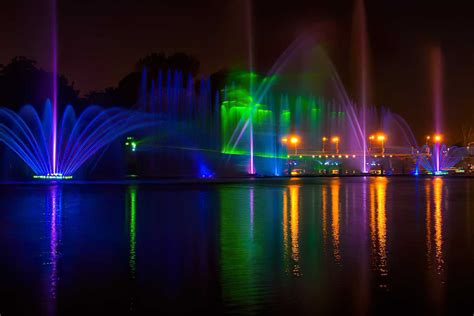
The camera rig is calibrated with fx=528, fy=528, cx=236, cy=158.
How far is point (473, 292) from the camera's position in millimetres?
5715

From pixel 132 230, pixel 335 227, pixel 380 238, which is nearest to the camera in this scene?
pixel 380 238

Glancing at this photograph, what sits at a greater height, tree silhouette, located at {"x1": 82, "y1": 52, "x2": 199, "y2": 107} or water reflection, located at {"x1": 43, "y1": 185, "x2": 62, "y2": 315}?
tree silhouette, located at {"x1": 82, "y1": 52, "x2": 199, "y2": 107}

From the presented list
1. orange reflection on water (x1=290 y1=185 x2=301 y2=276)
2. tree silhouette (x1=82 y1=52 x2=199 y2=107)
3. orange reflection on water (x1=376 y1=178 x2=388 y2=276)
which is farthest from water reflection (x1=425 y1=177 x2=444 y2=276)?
tree silhouette (x1=82 y1=52 x2=199 y2=107)

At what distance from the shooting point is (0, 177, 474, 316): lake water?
17.6 feet

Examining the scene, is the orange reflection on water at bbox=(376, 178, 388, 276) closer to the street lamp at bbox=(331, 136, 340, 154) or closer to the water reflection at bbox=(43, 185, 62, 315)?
the water reflection at bbox=(43, 185, 62, 315)

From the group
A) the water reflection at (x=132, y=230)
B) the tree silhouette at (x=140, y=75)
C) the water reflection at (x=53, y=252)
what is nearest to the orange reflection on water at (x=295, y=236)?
the water reflection at (x=132, y=230)

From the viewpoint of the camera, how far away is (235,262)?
7297 mm

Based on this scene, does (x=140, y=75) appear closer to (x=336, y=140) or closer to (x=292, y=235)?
(x=336, y=140)

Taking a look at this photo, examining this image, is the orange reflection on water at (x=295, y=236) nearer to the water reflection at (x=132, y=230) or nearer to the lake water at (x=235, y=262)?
the lake water at (x=235, y=262)

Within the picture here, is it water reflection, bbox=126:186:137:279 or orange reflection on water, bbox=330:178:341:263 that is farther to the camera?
orange reflection on water, bbox=330:178:341:263

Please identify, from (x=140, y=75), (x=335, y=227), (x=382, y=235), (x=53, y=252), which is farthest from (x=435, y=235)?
(x=140, y=75)

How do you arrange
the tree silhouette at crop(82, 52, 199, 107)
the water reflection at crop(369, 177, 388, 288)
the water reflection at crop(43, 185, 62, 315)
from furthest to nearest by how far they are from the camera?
the tree silhouette at crop(82, 52, 199, 107)
the water reflection at crop(369, 177, 388, 288)
the water reflection at crop(43, 185, 62, 315)

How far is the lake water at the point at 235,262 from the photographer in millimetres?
5371

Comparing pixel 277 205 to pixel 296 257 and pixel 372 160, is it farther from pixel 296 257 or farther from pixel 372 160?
pixel 372 160
